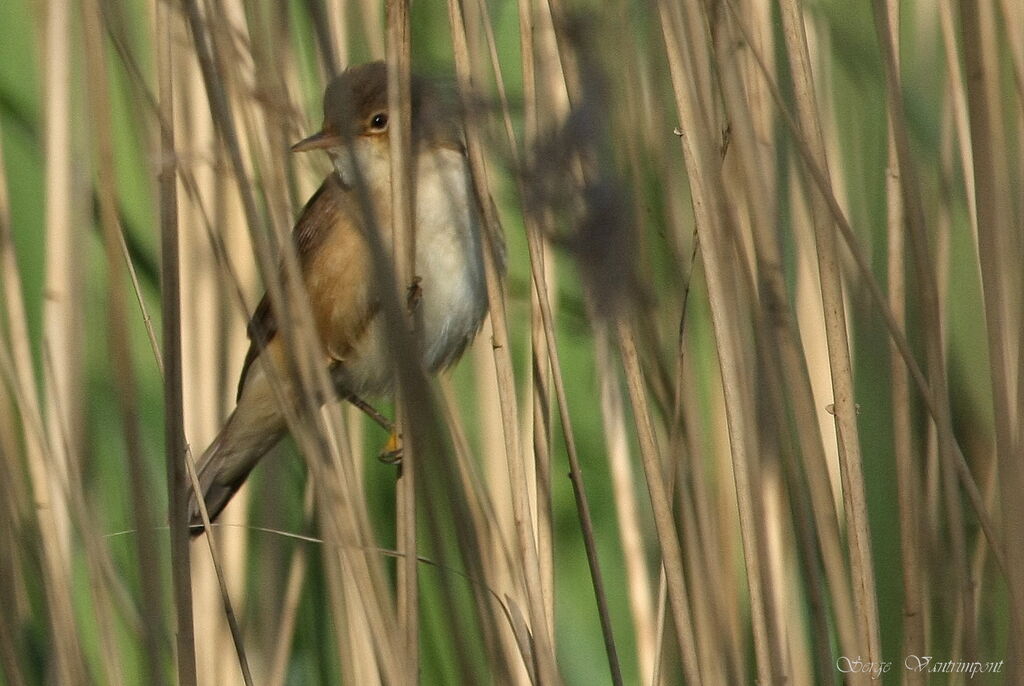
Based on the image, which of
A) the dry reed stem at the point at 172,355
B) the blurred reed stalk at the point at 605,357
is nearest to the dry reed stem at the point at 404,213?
the blurred reed stalk at the point at 605,357

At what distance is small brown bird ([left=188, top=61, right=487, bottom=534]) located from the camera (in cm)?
165

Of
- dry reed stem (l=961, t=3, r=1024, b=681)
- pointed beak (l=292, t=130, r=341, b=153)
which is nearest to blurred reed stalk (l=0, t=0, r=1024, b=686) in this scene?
dry reed stem (l=961, t=3, r=1024, b=681)

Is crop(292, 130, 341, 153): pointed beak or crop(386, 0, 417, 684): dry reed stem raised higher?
crop(292, 130, 341, 153): pointed beak

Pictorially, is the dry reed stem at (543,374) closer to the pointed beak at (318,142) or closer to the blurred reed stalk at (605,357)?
the blurred reed stalk at (605,357)

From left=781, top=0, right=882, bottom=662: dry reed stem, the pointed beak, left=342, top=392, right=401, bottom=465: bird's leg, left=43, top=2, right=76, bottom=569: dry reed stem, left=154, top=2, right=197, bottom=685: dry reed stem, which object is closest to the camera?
left=154, top=2, right=197, bottom=685: dry reed stem

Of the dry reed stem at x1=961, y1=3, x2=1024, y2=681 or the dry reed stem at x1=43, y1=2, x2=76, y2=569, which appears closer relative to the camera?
the dry reed stem at x1=961, y1=3, x2=1024, y2=681

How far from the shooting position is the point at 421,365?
721 mm

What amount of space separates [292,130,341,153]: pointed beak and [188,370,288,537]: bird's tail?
0.39 metres

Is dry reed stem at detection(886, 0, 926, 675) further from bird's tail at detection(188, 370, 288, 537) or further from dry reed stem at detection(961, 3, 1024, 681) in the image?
bird's tail at detection(188, 370, 288, 537)

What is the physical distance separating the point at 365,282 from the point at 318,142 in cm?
29

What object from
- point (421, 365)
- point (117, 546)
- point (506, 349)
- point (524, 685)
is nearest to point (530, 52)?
point (506, 349)

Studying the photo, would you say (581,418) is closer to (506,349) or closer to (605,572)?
(605,572)

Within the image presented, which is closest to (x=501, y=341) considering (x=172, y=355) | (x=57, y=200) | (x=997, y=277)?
(x=172, y=355)

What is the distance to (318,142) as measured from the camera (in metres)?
1.50
